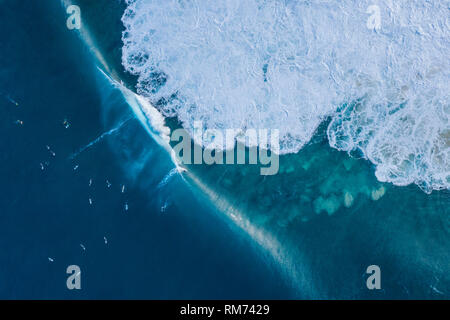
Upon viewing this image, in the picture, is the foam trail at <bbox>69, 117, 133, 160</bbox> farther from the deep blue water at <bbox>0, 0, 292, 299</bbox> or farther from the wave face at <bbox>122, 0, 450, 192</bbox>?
the wave face at <bbox>122, 0, 450, 192</bbox>


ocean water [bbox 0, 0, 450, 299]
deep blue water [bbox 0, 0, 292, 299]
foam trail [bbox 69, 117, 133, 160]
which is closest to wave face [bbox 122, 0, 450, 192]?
ocean water [bbox 0, 0, 450, 299]

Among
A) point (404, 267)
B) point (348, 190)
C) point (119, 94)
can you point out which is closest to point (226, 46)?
point (119, 94)

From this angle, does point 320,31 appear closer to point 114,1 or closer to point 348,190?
point 348,190

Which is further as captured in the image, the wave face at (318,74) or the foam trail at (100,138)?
the foam trail at (100,138)

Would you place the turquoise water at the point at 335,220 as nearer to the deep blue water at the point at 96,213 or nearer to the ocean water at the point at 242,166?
the ocean water at the point at 242,166

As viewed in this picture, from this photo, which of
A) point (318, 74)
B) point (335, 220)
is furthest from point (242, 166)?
point (318, 74)

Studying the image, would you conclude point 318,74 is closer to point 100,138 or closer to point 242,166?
point 242,166

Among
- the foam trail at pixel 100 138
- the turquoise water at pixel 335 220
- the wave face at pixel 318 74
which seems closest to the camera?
the turquoise water at pixel 335 220

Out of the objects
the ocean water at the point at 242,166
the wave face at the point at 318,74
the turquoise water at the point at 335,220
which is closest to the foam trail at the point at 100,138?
the ocean water at the point at 242,166
